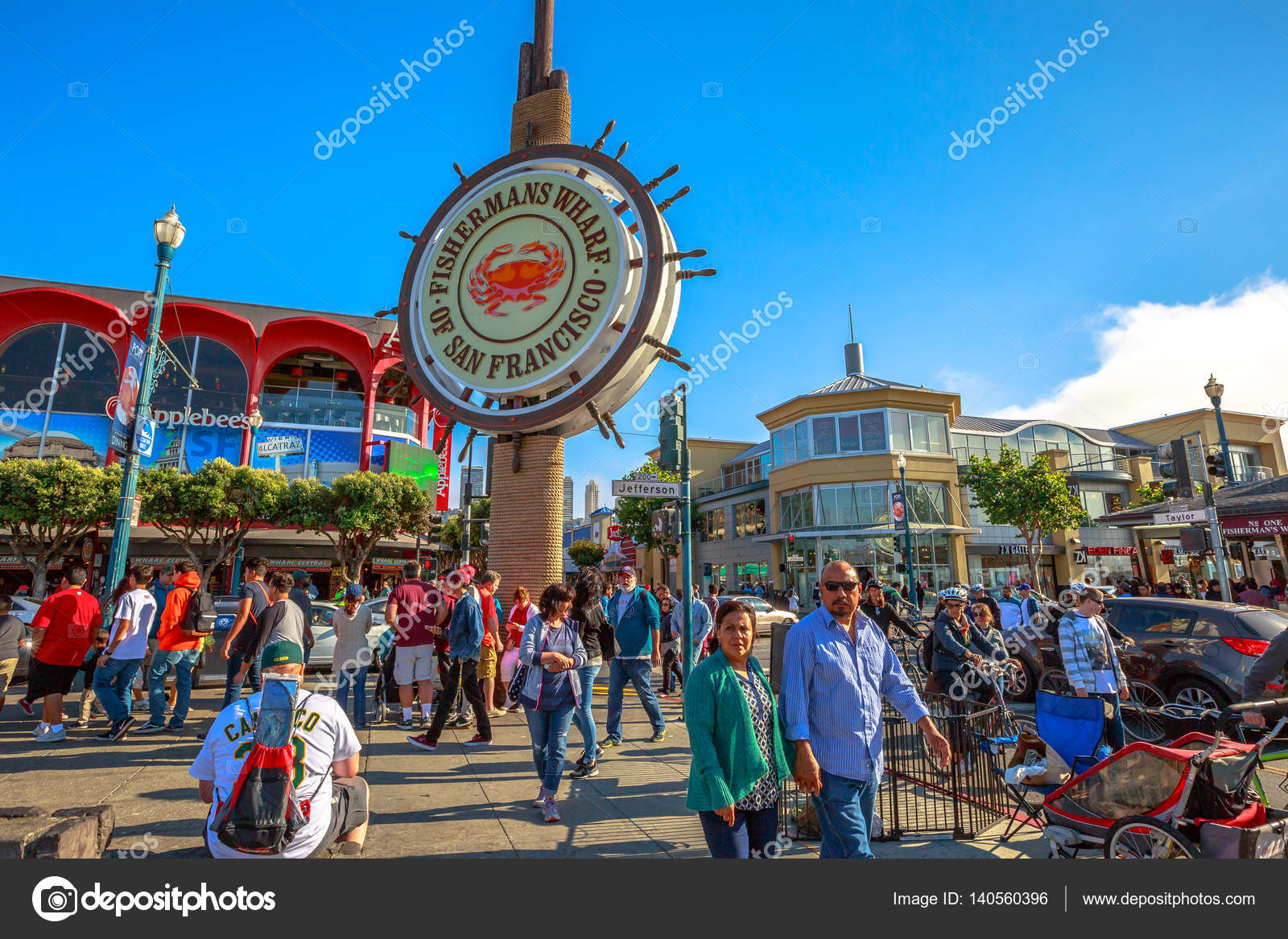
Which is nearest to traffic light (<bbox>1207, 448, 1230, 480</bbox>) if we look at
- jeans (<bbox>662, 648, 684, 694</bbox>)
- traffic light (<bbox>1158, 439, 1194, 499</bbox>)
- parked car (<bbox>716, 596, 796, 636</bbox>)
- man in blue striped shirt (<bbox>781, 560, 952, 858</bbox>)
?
traffic light (<bbox>1158, 439, 1194, 499</bbox>)

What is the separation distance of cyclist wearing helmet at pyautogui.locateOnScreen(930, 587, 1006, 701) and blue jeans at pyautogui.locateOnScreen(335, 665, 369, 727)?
667 cm

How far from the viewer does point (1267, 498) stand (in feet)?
53.1

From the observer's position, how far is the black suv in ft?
25.1

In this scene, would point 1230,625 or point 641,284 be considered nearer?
point 1230,625

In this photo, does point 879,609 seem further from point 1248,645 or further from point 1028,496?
point 1028,496

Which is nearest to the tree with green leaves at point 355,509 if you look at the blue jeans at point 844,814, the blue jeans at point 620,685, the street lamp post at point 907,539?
the street lamp post at point 907,539

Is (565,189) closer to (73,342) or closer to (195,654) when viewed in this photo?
(195,654)

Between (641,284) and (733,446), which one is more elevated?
(733,446)

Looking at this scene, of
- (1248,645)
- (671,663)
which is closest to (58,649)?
(671,663)

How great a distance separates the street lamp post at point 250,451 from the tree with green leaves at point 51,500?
18.9ft

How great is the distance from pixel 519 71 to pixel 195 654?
1121cm

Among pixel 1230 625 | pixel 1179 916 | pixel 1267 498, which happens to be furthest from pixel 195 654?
pixel 1267 498

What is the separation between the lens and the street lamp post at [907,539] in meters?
28.5

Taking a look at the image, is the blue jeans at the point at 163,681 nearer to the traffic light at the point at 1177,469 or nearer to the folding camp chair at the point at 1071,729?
the folding camp chair at the point at 1071,729
